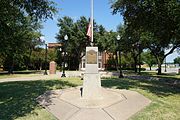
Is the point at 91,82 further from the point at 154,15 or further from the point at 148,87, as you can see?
the point at 154,15

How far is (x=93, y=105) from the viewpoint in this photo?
36.4ft

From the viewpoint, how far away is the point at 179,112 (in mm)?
10430

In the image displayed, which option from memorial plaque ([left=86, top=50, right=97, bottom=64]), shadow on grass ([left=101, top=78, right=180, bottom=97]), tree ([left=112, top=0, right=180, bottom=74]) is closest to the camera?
memorial plaque ([left=86, top=50, right=97, bottom=64])

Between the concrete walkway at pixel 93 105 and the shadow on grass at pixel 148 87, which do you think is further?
the shadow on grass at pixel 148 87

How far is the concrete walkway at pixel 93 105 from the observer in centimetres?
991

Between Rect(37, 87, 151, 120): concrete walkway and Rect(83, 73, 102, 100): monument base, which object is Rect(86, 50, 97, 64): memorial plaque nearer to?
Rect(83, 73, 102, 100): monument base

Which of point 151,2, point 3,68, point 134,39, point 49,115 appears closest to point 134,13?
point 151,2

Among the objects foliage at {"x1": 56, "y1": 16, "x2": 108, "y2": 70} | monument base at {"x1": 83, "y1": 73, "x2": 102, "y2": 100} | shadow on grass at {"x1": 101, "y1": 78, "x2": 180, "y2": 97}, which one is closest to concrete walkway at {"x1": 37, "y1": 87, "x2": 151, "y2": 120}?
monument base at {"x1": 83, "y1": 73, "x2": 102, "y2": 100}

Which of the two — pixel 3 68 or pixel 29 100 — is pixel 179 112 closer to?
pixel 29 100

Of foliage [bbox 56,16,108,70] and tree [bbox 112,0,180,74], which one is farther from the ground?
foliage [bbox 56,16,108,70]

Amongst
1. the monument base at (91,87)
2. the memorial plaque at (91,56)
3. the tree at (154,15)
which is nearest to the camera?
the monument base at (91,87)

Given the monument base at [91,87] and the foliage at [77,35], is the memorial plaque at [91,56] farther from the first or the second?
the foliage at [77,35]

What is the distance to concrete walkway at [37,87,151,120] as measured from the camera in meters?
9.91

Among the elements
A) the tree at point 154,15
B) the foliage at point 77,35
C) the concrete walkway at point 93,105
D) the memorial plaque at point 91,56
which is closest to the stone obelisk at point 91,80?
the memorial plaque at point 91,56
